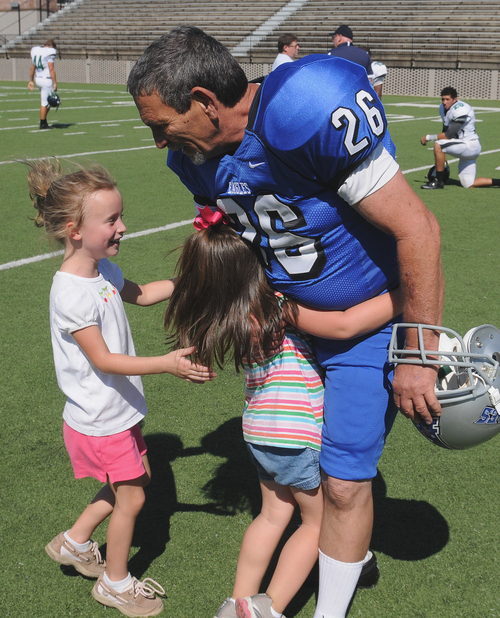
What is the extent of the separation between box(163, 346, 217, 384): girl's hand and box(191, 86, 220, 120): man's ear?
26.4 inches

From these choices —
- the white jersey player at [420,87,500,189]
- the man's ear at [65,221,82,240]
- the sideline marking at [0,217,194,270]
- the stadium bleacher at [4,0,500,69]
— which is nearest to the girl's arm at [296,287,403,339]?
the man's ear at [65,221,82,240]

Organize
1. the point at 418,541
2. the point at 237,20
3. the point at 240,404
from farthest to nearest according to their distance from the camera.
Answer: the point at 237,20 < the point at 240,404 < the point at 418,541

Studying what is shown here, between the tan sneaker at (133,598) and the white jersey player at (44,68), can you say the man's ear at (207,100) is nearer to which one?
the tan sneaker at (133,598)

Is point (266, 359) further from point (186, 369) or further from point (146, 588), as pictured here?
point (146, 588)

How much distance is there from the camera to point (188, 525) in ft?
8.86

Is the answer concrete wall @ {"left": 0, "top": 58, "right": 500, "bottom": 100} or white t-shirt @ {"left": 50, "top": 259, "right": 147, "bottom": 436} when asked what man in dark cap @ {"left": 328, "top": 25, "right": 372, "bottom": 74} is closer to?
white t-shirt @ {"left": 50, "top": 259, "right": 147, "bottom": 436}

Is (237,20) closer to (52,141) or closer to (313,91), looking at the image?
(52,141)

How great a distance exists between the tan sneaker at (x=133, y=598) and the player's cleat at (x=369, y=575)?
68 cm

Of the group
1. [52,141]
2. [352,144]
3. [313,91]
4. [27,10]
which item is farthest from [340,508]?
[27,10]

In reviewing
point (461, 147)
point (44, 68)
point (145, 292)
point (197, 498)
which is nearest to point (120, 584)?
point (197, 498)

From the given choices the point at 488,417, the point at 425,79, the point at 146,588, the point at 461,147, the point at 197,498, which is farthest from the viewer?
the point at 425,79

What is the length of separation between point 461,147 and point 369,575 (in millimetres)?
8008

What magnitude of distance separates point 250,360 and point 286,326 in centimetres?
15

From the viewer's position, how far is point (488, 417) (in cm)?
192
